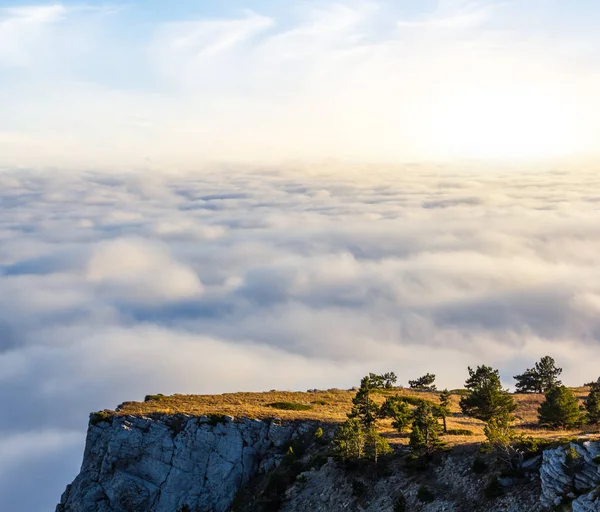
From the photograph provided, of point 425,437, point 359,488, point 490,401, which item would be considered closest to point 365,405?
point 425,437

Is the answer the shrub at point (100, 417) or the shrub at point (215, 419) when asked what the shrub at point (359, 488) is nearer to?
the shrub at point (215, 419)

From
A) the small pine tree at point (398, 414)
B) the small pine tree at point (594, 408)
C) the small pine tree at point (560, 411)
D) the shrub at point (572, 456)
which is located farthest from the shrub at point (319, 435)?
the small pine tree at point (594, 408)

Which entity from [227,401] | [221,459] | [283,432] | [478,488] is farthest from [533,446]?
[227,401]

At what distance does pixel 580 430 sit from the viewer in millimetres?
60906

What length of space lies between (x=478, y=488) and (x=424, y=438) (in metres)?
7.39

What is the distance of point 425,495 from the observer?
46.1m

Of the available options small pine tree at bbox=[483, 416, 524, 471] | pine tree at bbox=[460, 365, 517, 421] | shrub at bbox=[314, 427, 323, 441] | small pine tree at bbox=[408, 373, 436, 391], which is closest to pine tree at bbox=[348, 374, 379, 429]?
shrub at bbox=[314, 427, 323, 441]

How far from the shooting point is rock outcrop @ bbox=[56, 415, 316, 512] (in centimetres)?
6234

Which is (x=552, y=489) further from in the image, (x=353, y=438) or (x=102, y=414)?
(x=102, y=414)

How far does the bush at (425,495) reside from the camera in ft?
150

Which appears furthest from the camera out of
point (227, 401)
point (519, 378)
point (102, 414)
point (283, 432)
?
point (519, 378)

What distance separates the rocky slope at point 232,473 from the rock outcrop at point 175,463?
0.11 m

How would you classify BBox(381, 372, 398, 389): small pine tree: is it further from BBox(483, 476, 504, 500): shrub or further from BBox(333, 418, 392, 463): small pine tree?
BBox(483, 476, 504, 500): shrub

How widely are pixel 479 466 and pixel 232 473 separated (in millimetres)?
29432
